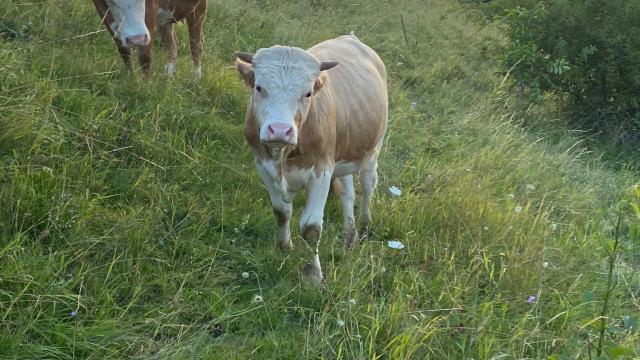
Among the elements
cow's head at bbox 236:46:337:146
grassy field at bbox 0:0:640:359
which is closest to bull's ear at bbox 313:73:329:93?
cow's head at bbox 236:46:337:146

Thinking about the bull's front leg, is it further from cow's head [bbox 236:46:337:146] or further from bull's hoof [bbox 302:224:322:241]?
cow's head [bbox 236:46:337:146]

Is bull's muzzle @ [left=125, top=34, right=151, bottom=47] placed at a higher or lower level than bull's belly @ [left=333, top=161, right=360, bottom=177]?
higher

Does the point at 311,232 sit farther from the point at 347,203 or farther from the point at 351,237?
the point at 347,203

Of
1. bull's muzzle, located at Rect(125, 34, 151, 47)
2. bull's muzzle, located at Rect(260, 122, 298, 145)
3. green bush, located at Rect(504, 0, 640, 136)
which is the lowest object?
green bush, located at Rect(504, 0, 640, 136)

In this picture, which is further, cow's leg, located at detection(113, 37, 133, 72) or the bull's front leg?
cow's leg, located at detection(113, 37, 133, 72)

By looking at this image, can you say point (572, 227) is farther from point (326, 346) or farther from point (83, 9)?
point (83, 9)

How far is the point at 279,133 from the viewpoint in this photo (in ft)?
10.1

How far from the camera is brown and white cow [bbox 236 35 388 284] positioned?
3.29 m

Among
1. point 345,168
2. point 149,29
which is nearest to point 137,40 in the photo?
point 149,29

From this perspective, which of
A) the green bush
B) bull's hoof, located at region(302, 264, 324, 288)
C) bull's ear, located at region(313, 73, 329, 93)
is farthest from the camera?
the green bush

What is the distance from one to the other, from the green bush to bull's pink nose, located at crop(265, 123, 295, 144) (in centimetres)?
623

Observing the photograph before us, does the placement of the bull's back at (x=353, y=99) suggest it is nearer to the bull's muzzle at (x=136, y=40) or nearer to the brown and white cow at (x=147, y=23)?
the bull's muzzle at (x=136, y=40)

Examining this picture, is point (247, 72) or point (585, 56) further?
point (585, 56)

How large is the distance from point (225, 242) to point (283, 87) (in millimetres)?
1059
